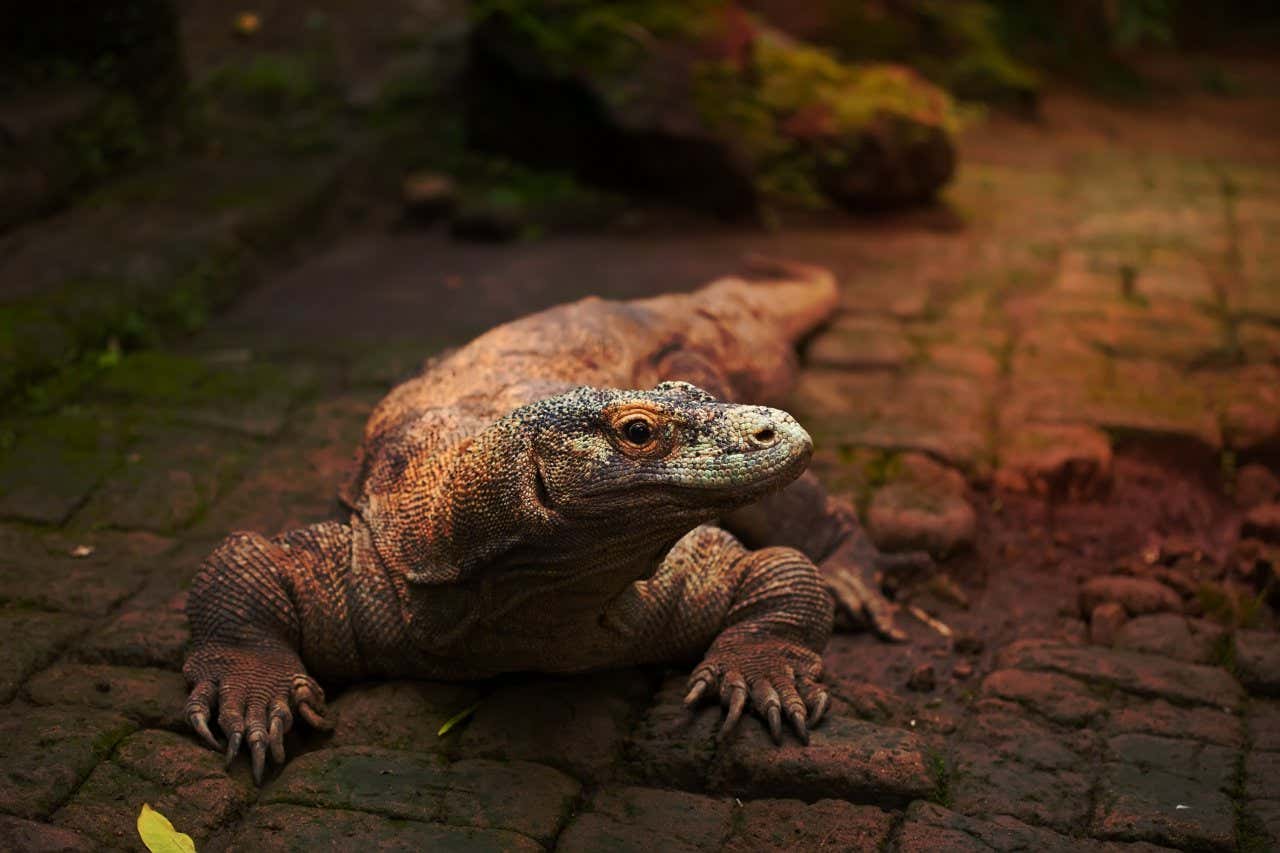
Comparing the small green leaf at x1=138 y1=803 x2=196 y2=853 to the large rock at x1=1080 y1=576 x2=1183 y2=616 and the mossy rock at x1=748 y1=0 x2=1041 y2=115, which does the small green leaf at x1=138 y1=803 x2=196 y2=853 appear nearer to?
the large rock at x1=1080 y1=576 x2=1183 y2=616

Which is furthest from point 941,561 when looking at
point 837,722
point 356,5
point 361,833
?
point 356,5

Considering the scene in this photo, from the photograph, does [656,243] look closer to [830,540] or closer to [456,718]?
[830,540]

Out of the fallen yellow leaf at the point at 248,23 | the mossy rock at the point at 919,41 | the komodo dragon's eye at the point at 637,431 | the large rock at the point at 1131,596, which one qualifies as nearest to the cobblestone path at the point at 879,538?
the large rock at the point at 1131,596

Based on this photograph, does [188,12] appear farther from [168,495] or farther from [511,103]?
[168,495]

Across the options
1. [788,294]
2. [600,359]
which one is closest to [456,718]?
[600,359]

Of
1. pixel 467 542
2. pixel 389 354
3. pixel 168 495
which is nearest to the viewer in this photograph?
pixel 467 542

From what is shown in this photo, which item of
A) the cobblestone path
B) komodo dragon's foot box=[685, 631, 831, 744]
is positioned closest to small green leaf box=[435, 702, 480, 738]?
the cobblestone path
